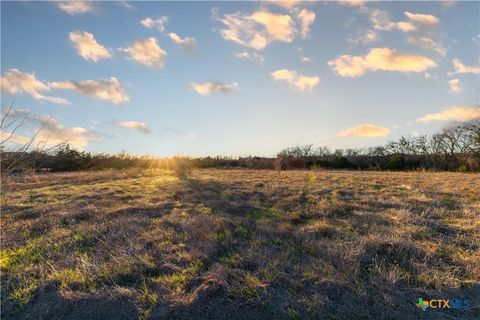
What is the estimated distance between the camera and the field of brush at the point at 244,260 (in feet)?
13.1

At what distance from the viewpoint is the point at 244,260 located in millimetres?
5008

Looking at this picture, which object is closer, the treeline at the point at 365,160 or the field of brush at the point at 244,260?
the field of brush at the point at 244,260

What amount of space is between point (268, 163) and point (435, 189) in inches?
921

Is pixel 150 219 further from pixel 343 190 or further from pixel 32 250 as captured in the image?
pixel 343 190

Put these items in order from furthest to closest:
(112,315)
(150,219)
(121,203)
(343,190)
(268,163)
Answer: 1. (268,163)
2. (343,190)
3. (121,203)
4. (150,219)
5. (112,315)

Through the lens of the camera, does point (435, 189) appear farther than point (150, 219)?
Yes

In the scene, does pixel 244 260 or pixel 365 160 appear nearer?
pixel 244 260

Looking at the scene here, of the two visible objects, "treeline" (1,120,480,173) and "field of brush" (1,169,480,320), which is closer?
"field of brush" (1,169,480,320)

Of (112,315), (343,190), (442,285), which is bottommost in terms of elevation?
(112,315)

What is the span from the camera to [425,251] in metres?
5.09

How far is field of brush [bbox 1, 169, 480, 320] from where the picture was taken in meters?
3.98

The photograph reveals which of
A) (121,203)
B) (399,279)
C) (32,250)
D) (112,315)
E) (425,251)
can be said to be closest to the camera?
(112,315)

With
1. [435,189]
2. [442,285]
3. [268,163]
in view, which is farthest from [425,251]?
[268,163]

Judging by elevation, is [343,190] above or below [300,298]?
above
